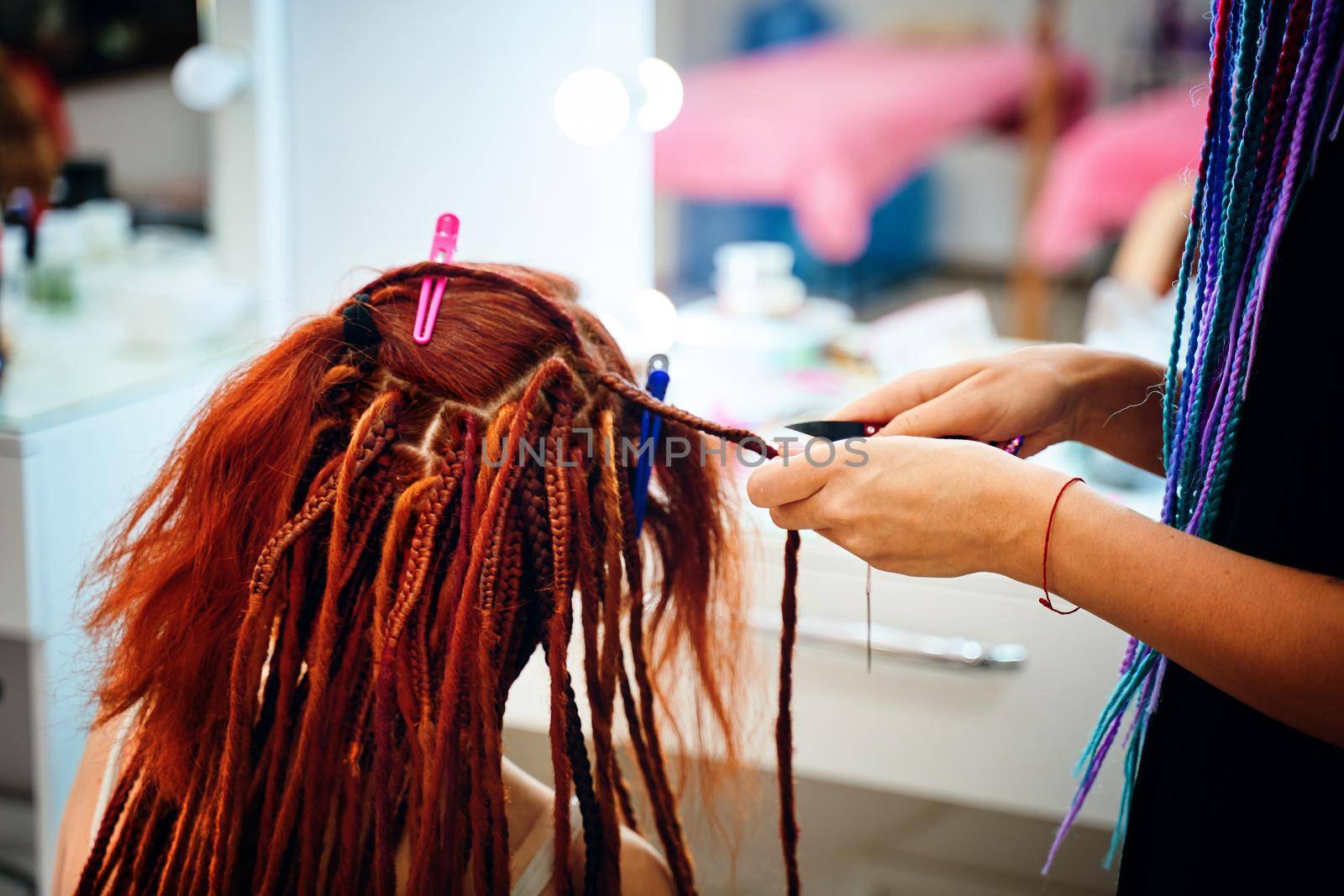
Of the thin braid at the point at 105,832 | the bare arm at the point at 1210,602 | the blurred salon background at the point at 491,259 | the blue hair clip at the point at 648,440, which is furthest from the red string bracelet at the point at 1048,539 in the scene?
the thin braid at the point at 105,832

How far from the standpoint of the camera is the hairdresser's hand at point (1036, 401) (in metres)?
0.78

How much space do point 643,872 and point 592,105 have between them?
0.94 m

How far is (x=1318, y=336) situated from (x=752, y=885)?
770 millimetres

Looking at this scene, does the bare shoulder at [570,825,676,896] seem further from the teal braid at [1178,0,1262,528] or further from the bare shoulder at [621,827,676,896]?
the teal braid at [1178,0,1262,528]

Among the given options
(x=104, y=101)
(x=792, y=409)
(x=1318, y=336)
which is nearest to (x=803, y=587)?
(x=792, y=409)

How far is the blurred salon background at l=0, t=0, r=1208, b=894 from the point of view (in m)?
1.10

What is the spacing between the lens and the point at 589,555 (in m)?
0.69

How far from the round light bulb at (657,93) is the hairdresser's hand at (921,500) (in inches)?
34.0

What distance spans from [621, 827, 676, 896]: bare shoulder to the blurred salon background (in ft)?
0.28

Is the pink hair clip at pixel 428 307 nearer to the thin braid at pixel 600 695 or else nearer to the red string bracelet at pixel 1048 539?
the thin braid at pixel 600 695

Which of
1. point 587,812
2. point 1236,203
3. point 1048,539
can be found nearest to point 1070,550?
point 1048,539

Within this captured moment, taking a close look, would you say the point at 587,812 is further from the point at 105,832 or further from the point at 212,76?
the point at 212,76

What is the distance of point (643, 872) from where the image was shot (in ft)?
2.61

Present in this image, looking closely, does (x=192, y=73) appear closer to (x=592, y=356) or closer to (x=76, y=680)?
(x=76, y=680)
